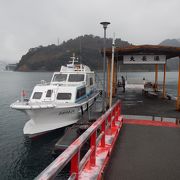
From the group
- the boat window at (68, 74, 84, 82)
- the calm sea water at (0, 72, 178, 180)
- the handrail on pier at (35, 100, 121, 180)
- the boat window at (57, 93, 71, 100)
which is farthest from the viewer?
the boat window at (68, 74, 84, 82)

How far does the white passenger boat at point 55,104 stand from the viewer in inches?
539

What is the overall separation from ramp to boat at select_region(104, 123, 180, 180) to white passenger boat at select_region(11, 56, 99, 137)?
674 centimetres

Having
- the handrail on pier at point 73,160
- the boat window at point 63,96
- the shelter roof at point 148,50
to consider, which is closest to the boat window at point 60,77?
the boat window at point 63,96

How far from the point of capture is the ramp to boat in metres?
4.73

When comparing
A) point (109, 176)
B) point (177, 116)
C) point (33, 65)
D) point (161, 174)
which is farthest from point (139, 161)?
point (33, 65)

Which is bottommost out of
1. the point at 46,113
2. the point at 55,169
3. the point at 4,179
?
the point at 4,179

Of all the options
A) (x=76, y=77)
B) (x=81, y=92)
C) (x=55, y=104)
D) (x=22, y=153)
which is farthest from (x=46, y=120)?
(x=76, y=77)

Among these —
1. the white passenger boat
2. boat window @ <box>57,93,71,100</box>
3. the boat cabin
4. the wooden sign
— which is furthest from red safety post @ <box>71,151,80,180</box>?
the wooden sign

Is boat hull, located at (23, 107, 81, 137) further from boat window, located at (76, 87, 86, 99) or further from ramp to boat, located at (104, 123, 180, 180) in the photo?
ramp to boat, located at (104, 123, 180, 180)

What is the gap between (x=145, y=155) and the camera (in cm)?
584

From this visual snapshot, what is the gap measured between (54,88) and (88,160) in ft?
37.1

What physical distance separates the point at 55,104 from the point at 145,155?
30.0 feet

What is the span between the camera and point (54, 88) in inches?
615

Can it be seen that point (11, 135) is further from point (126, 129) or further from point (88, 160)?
point (88, 160)
